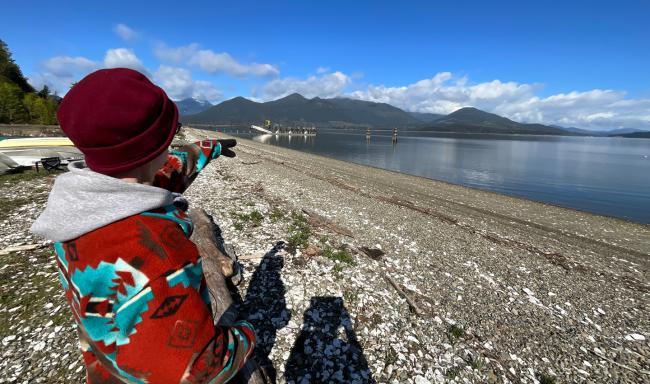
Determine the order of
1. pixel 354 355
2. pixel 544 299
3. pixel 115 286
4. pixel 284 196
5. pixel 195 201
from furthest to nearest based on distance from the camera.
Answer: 1. pixel 284 196
2. pixel 195 201
3. pixel 544 299
4. pixel 354 355
5. pixel 115 286

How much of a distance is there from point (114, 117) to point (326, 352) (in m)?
6.33

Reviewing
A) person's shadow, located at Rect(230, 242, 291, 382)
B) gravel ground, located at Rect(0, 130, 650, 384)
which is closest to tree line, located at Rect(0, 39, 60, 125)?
gravel ground, located at Rect(0, 130, 650, 384)

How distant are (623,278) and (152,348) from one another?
59.0 feet

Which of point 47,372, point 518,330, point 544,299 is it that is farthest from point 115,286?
point 544,299

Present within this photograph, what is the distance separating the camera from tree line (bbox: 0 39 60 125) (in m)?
60.6

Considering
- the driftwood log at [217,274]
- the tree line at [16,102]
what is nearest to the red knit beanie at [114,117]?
the driftwood log at [217,274]

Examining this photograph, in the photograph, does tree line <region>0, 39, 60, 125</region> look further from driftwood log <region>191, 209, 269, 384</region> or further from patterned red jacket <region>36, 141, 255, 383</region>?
patterned red jacket <region>36, 141, 255, 383</region>

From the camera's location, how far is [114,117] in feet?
5.41

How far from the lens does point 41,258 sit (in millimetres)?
9062

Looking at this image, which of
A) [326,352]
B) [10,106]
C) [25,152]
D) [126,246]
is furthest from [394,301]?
[10,106]

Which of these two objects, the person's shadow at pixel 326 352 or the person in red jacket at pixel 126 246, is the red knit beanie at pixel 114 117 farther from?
the person's shadow at pixel 326 352

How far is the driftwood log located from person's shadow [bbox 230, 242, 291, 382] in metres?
0.71

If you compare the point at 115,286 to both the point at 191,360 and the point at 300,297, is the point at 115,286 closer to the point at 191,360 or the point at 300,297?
the point at 191,360

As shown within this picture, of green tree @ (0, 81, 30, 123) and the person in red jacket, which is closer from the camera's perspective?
the person in red jacket
